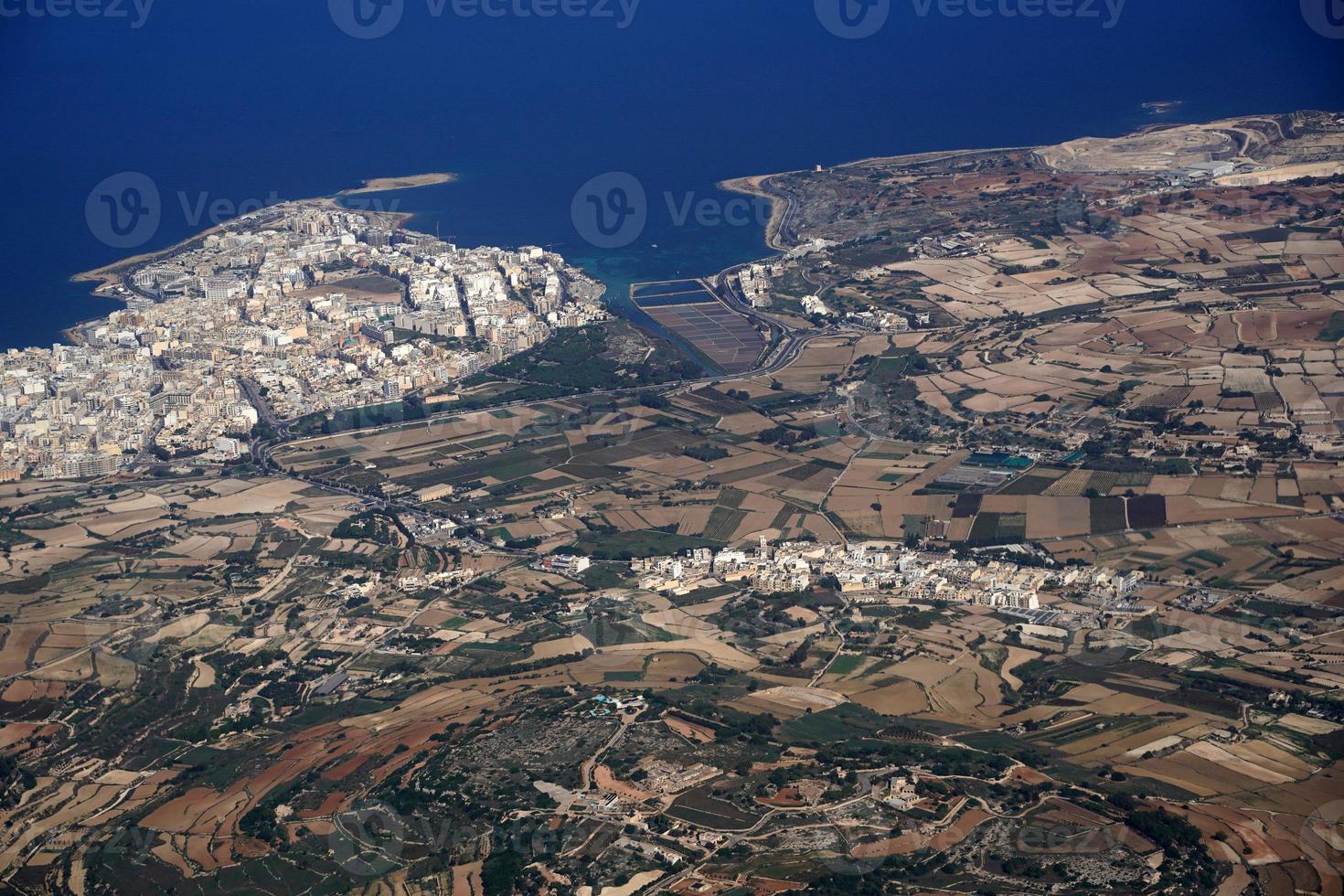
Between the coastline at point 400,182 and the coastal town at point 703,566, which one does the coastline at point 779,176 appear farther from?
the coastline at point 400,182

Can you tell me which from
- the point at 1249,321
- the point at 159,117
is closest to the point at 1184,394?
the point at 1249,321

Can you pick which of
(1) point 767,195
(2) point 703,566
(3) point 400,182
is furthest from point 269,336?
(1) point 767,195

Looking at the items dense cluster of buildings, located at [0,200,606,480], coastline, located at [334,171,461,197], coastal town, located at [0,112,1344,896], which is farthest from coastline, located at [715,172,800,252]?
coastline, located at [334,171,461,197]

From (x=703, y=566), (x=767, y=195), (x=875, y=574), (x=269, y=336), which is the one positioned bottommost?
(x=875, y=574)

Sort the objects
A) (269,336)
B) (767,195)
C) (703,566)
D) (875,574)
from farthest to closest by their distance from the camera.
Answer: (767,195)
(269,336)
(703,566)
(875,574)

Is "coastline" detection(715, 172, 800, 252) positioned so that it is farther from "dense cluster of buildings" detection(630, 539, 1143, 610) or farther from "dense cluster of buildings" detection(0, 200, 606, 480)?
"dense cluster of buildings" detection(630, 539, 1143, 610)

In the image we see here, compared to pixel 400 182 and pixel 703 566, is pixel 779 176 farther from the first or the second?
pixel 703 566
